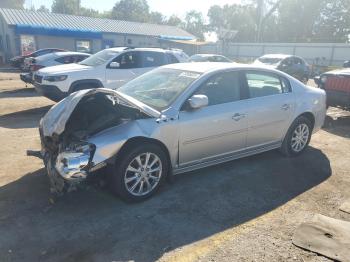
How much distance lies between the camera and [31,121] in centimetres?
843

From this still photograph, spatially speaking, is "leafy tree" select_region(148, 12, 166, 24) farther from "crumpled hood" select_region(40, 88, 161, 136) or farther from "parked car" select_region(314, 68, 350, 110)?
"crumpled hood" select_region(40, 88, 161, 136)

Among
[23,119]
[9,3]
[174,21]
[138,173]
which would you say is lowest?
[23,119]

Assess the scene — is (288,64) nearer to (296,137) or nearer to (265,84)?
(296,137)

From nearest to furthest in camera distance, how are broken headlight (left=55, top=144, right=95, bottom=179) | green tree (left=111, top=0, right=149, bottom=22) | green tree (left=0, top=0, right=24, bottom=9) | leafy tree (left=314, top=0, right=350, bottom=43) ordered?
broken headlight (left=55, top=144, right=95, bottom=179) < leafy tree (left=314, top=0, right=350, bottom=43) < green tree (left=111, top=0, right=149, bottom=22) < green tree (left=0, top=0, right=24, bottom=9)

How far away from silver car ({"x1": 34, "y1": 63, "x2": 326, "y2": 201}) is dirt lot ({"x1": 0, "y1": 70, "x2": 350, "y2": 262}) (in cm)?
33

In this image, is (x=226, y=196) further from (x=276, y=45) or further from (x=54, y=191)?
(x=276, y=45)

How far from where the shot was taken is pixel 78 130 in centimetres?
423

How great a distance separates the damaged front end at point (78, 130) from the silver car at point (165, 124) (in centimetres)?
1

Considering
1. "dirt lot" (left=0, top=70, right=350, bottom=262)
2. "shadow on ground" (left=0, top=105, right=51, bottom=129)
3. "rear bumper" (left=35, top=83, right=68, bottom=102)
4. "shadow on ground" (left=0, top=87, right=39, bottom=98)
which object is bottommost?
"shadow on ground" (left=0, top=87, right=39, bottom=98)

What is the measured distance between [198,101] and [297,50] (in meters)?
36.3

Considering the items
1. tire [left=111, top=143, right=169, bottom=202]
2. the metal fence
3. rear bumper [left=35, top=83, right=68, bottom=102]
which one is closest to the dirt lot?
tire [left=111, top=143, right=169, bottom=202]

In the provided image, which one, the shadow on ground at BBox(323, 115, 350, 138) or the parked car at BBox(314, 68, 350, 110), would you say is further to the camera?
the parked car at BBox(314, 68, 350, 110)

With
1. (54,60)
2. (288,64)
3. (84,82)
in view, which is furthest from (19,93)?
(288,64)

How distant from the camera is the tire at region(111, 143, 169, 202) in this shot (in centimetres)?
402
